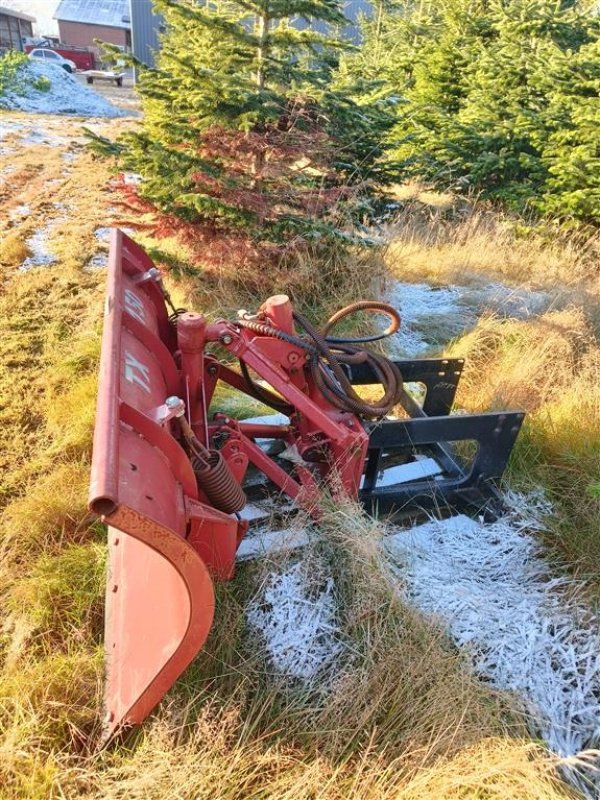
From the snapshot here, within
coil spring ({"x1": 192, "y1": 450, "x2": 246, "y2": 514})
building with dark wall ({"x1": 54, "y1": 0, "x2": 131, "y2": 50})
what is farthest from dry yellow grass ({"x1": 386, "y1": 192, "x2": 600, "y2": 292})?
building with dark wall ({"x1": 54, "y1": 0, "x2": 131, "y2": 50})

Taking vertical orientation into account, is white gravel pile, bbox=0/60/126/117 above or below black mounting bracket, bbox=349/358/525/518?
below

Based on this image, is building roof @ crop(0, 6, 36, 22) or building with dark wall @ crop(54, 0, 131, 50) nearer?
building roof @ crop(0, 6, 36, 22)

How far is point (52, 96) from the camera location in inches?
724

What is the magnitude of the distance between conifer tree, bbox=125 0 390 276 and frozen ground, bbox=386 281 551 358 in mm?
988

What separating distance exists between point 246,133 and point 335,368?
3005 millimetres

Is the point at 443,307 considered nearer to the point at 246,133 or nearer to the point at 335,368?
the point at 246,133

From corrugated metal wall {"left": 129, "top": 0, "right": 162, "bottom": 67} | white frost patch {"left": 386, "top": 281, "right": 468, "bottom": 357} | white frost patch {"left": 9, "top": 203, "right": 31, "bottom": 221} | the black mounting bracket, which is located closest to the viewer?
the black mounting bracket

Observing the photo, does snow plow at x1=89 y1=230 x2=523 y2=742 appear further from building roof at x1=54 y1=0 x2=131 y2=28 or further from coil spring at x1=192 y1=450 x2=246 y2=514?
building roof at x1=54 y1=0 x2=131 y2=28

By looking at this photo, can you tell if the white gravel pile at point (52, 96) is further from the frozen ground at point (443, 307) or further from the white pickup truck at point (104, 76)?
the frozen ground at point (443, 307)

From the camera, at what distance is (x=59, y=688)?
194 centimetres

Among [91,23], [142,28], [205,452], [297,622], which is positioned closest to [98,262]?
[205,452]

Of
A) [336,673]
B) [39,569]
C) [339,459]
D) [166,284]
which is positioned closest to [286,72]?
[166,284]

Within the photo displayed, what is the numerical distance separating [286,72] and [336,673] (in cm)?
458

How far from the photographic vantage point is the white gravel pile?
17234 millimetres
